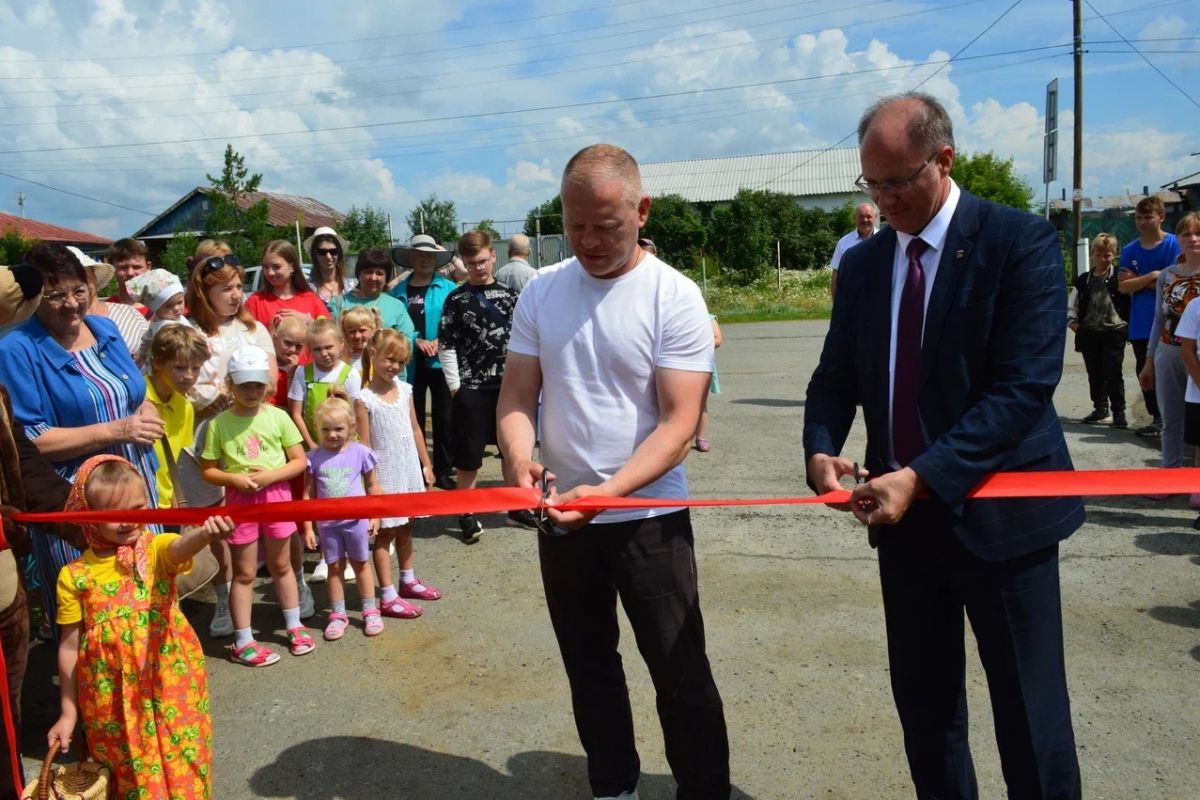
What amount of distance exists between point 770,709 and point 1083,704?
132 centimetres

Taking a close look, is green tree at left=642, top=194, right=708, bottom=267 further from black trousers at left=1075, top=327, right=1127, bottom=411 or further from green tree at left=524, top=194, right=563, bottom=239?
black trousers at left=1075, top=327, right=1127, bottom=411

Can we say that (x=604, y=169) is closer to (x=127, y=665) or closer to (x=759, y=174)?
(x=127, y=665)

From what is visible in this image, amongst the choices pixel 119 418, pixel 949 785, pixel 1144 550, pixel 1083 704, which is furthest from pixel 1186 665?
pixel 119 418

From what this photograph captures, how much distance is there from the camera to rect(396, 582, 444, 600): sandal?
5504 millimetres

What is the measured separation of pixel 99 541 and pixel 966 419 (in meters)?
2.85

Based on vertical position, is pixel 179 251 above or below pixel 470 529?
above

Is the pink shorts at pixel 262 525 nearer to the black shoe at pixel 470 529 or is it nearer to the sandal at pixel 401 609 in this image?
the sandal at pixel 401 609

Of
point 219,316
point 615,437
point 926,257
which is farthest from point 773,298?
point 926,257

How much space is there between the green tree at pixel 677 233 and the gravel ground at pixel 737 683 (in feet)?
131

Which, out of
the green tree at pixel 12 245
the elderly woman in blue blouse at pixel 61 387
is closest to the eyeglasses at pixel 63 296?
the elderly woman in blue blouse at pixel 61 387

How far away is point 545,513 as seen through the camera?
2727 millimetres

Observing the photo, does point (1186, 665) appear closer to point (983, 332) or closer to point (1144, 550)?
point (1144, 550)

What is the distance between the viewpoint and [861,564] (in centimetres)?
569

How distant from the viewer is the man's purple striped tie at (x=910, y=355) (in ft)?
8.38
